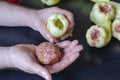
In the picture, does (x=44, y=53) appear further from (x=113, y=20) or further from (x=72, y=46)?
(x=113, y=20)

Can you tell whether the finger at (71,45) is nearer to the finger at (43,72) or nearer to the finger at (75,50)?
the finger at (75,50)

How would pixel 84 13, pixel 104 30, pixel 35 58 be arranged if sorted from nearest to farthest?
pixel 35 58
pixel 104 30
pixel 84 13

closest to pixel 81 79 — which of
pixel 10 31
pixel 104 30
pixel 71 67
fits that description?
pixel 71 67

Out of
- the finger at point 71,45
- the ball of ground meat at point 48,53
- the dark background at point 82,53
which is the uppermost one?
the finger at point 71,45

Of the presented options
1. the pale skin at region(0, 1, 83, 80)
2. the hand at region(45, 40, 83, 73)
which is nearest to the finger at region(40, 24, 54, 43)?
the pale skin at region(0, 1, 83, 80)

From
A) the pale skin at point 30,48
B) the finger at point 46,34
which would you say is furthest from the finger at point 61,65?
the finger at point 46,34

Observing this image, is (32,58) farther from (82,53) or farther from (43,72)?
(82,53)
